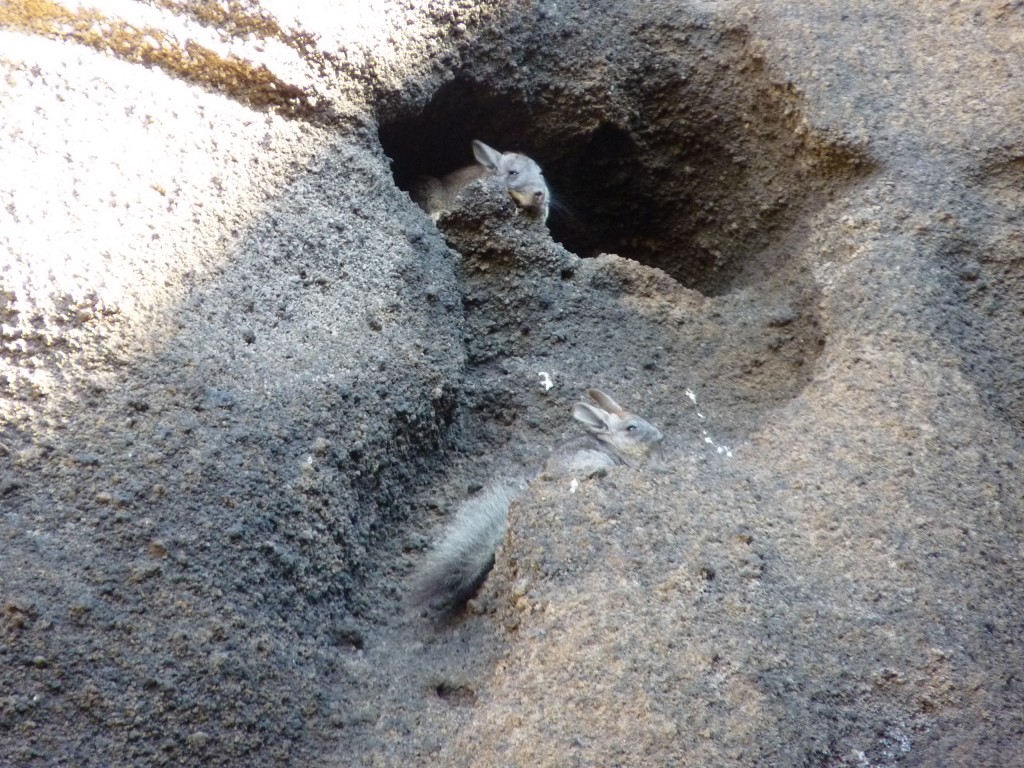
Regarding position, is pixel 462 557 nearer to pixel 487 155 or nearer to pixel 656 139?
pixel 487 155

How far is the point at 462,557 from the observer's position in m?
2.58

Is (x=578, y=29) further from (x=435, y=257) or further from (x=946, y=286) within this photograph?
(x=946, y=286)

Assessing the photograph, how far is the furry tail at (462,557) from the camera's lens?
2555 mm

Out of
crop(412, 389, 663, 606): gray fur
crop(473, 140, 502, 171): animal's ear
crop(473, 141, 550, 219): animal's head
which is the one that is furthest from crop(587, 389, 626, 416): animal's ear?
crop(473, 140, 502, 171): animal's ear

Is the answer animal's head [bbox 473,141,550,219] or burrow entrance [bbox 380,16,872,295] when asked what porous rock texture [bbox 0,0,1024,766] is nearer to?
burrow entrance [bbox 380,16,872,295]

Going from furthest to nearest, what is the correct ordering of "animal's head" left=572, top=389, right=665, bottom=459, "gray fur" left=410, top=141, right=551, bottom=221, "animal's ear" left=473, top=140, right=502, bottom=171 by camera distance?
"animal's ear" left=473, top=140, right=502, bottom=171 → "gray fur" left=410, top=141, right=551, bottom=221 → "animal's head" left=572, top=389, right=665, bottom=459

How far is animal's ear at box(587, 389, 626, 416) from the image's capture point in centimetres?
315

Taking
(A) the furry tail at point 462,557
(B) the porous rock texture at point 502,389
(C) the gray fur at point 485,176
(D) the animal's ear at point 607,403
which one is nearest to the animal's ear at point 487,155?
(C) the gray fur at point 485,176

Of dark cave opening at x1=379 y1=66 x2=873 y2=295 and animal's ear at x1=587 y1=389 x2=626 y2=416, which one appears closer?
animal's ear at x1=587 y1=389 x2=626 y2=416

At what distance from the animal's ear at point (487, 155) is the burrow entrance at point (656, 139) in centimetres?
9

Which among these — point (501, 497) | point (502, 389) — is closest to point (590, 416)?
point (502, 389)

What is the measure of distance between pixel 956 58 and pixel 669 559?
2.20 metres

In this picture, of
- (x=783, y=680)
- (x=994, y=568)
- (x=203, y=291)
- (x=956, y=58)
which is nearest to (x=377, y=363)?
(x=203, y=291)

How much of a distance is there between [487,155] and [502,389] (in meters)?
1.16
